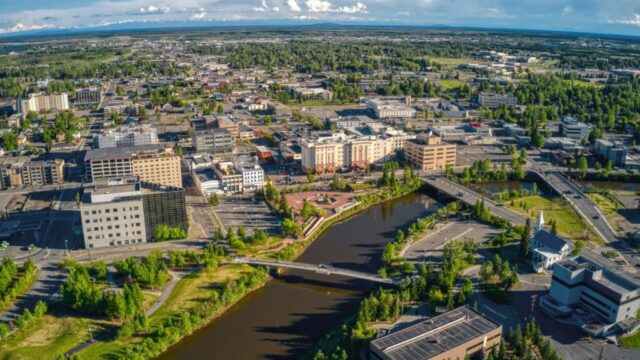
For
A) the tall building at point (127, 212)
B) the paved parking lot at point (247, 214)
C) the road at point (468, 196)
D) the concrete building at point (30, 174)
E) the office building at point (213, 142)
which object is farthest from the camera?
the office building at point (213, 142)

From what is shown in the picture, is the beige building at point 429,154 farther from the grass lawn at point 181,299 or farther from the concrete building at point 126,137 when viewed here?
the concrete building at point 126,137

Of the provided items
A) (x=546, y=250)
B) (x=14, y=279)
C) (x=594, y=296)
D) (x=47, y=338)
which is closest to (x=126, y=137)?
(x=14, y=279)

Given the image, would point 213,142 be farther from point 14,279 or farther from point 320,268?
point 320,268

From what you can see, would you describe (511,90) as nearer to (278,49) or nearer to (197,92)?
(197,92)

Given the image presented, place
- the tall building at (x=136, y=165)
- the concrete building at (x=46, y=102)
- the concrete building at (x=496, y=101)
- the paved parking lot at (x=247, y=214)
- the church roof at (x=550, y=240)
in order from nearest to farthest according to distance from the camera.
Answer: the church roof at (x=550, y=240) → the paved parking lot at (x=247, y=214) → the tall building at (x=136, y=165) → the concrete building at (x=46, y=102) → the concrete building at (x=496, y=101)

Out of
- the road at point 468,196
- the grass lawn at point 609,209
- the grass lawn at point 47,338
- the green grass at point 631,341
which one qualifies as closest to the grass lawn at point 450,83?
the road at point 468,196

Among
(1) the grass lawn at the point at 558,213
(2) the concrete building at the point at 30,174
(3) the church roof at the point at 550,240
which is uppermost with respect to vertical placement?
(2) the concrete building at the point at 30,174

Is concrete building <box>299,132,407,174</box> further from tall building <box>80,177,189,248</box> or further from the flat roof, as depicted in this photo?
tall building <box>80,177,189,248</box>
